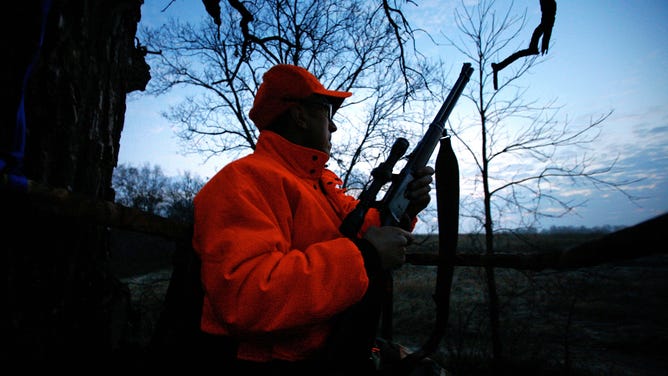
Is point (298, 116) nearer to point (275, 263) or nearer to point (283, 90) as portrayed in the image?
point (283, 90)

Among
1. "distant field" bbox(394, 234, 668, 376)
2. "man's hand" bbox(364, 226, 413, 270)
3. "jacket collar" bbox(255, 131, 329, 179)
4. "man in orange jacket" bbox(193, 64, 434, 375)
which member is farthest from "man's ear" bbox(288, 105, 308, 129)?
"distant field" bbox(394, 234, 668, 376)

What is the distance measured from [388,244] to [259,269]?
2.10ft

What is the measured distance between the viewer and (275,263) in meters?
1.17

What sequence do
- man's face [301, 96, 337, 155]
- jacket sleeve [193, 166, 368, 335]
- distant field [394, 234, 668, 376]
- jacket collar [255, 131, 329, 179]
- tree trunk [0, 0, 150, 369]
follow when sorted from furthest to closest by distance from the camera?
distant field [394, 234, 668, 376]
man's face [301, 96, 337, 155]
jacket collar [255, 131, 329, 179]
jacket sleeve [193, 166, 368, 335]
tree trunk [0, 0, 150, 369]

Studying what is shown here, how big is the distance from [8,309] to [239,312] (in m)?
0.94

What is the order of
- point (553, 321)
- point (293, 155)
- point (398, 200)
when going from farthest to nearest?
point (553, 321)
point (398, 200)
point (293, 155)

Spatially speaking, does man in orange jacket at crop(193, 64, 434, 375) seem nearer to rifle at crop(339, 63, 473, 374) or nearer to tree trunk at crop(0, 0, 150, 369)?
rifle at crop(339, 63, 473, 374)

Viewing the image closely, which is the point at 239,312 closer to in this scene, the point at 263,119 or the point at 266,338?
the point at 266,338

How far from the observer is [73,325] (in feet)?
4.99

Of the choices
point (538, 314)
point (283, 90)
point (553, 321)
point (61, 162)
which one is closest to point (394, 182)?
point (283, 90)

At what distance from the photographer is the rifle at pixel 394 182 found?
1.60 m

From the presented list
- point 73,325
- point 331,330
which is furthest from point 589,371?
point 73,325

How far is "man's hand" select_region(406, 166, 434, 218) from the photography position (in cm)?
201

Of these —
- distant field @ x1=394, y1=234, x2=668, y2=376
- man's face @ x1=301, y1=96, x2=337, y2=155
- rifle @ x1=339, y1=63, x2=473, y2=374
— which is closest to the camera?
rifle @ x1=339, y1=63, x2=473, y2=374
